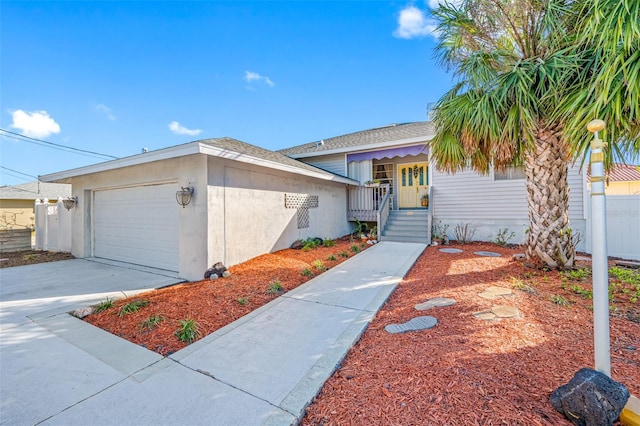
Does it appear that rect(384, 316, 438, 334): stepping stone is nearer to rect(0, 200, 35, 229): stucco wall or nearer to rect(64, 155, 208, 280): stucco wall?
rect(64, 155, 208, 280): stucco wall

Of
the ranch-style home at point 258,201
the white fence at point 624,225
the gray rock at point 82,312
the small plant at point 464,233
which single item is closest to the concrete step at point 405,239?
the ranch-style home at point 258,201

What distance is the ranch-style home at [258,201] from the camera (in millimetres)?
5820

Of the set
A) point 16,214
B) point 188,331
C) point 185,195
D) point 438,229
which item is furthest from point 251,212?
point 16,214

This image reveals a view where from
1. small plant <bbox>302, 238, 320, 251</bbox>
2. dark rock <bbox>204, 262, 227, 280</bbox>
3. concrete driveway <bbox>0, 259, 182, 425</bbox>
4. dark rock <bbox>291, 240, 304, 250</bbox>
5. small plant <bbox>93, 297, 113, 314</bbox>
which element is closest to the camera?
concrete driveway <bbox>0, 259, 182, 425</bbox>

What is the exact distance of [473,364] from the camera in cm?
229

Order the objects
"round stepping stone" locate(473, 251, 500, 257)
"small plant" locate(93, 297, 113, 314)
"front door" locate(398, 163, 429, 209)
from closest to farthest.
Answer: "small plant" locate(93, 297, 113, 314) → "round stepping stone" locate(473, 251, 500, 257) → "front door" locate(398, 163, 429, 209)

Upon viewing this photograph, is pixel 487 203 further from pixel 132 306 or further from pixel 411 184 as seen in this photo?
pixel 132 306

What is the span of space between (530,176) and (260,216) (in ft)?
20.4

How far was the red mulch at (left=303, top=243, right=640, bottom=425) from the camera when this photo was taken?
182 cm

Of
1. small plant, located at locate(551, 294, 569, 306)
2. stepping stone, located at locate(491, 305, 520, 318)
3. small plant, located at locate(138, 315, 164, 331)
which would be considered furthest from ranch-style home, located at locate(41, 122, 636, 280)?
stepping stone, located at locate(491, 305, 520, 318)

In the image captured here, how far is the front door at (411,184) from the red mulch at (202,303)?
7066mm

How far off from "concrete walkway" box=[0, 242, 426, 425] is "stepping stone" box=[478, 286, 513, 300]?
5.40ft

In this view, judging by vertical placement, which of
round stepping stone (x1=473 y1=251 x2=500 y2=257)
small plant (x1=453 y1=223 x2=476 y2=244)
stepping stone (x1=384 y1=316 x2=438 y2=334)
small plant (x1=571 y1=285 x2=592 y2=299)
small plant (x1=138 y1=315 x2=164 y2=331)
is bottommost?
small plant (x1=138 y1=315 x2=164 y2=331)

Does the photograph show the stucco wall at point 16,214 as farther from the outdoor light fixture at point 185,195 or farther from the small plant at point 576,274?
the small plant at point 576,274
